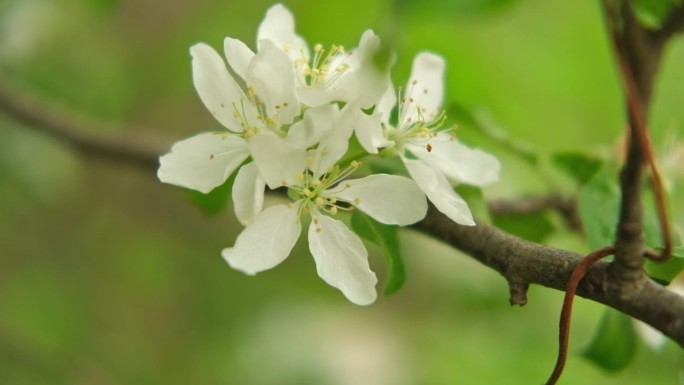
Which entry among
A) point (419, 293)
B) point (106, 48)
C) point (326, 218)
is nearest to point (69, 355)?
point (106, 48)

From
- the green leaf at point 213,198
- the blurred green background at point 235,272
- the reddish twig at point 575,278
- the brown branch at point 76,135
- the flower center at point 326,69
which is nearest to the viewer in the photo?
the reddish twig at point 575,278

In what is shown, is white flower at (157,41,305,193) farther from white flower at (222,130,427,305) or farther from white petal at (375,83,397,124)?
white petal at (375,83,397,124)

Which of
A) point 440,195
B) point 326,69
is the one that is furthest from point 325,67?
point 440,195

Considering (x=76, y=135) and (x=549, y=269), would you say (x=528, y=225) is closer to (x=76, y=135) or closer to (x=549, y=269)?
(x=549, y=269)

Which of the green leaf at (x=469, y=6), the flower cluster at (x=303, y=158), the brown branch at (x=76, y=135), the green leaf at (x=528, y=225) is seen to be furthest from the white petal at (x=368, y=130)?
the brown branch at (x=76, y=135)

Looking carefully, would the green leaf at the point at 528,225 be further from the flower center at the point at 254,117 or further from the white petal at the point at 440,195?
the flower center at the point at 254,117

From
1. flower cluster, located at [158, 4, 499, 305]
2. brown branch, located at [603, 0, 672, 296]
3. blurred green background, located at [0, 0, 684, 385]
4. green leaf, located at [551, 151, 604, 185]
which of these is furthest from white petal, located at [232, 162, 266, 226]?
blurred green background, located at [0, 0, 684, 385]
